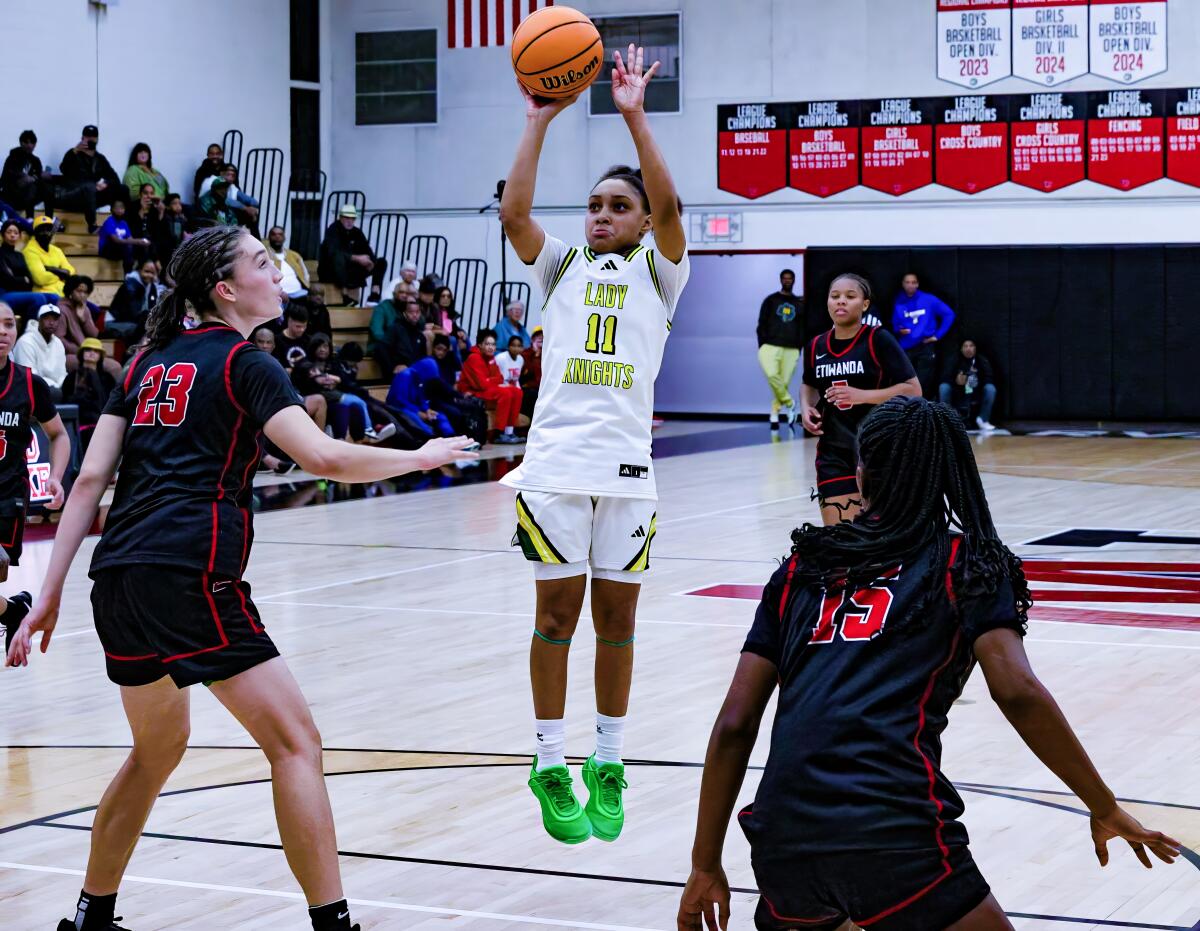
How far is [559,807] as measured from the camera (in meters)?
4.62

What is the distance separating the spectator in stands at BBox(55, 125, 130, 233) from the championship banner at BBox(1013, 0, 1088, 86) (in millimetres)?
11115

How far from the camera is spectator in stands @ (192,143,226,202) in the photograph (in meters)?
21.1

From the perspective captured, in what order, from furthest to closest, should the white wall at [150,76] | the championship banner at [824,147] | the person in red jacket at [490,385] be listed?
1. the championship banner at [824,147]
2. the white wall at [150,76]
3. the person in red jacket at [490,385]

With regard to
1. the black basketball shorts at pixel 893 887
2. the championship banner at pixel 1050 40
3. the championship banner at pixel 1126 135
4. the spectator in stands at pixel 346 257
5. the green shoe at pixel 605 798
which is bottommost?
the green shoe at pixel 605 798

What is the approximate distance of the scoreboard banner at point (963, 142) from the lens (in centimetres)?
2134

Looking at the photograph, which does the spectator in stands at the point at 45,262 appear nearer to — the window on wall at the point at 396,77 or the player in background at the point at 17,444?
the window on wall at the point at 396,77

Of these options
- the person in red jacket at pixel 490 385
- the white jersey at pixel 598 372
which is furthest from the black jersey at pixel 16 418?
the person in red jacket at pixel 490 385

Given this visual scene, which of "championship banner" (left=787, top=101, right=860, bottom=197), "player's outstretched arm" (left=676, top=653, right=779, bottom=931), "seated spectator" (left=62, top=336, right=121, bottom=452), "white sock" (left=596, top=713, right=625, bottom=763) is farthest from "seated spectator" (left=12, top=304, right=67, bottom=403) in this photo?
"player's outstretched arm" (left=676, top=653, right=779, bottom=931)

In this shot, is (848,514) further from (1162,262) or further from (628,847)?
(1162,262)

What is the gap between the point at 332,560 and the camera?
35.3ft

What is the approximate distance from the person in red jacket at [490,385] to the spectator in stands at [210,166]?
13.7 ft

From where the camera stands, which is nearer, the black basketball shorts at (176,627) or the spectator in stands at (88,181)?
the black basketball shorts at (176,627)

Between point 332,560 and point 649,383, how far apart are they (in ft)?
20.2

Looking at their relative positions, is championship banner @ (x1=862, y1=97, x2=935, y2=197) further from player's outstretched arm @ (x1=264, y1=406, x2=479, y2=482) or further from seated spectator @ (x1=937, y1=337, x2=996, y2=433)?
player's outstretched arm @ (x1=264, y1=406, x2=479, y2=482)
